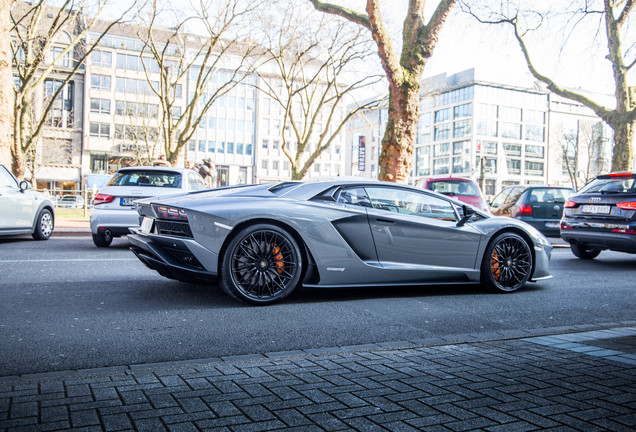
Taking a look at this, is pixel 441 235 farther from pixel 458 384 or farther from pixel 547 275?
pixel 458 384

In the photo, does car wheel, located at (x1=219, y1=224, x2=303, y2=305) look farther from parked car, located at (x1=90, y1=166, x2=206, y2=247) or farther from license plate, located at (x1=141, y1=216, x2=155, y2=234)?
parked car, located at (x1=90, y1=166, x2=206, y2=247)

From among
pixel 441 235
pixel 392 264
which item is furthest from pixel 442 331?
pixel 441 235

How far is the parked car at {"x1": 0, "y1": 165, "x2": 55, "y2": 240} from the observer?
10.8 meters

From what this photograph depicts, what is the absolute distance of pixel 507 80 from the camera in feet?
297

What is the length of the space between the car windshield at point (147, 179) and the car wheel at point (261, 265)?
5694 millimetres

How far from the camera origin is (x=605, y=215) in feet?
31.0

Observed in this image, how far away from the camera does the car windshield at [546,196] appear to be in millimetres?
15281

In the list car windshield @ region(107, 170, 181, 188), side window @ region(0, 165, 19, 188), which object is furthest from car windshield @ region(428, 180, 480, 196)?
side window @ region(0, 165, 19, 188)

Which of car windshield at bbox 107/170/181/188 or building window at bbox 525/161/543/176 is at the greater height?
building window at bbox 525/161/543/176

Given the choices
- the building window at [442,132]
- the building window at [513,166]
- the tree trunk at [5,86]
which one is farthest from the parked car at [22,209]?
the building window at [442,132]

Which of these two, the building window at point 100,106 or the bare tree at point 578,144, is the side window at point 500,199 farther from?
the building window at point 100,106

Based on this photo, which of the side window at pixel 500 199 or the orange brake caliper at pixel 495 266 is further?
the side window at pixel 500 199

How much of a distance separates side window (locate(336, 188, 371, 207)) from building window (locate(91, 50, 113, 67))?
65710 millimetres

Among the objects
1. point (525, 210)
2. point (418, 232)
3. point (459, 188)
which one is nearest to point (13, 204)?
point (418, 232)
